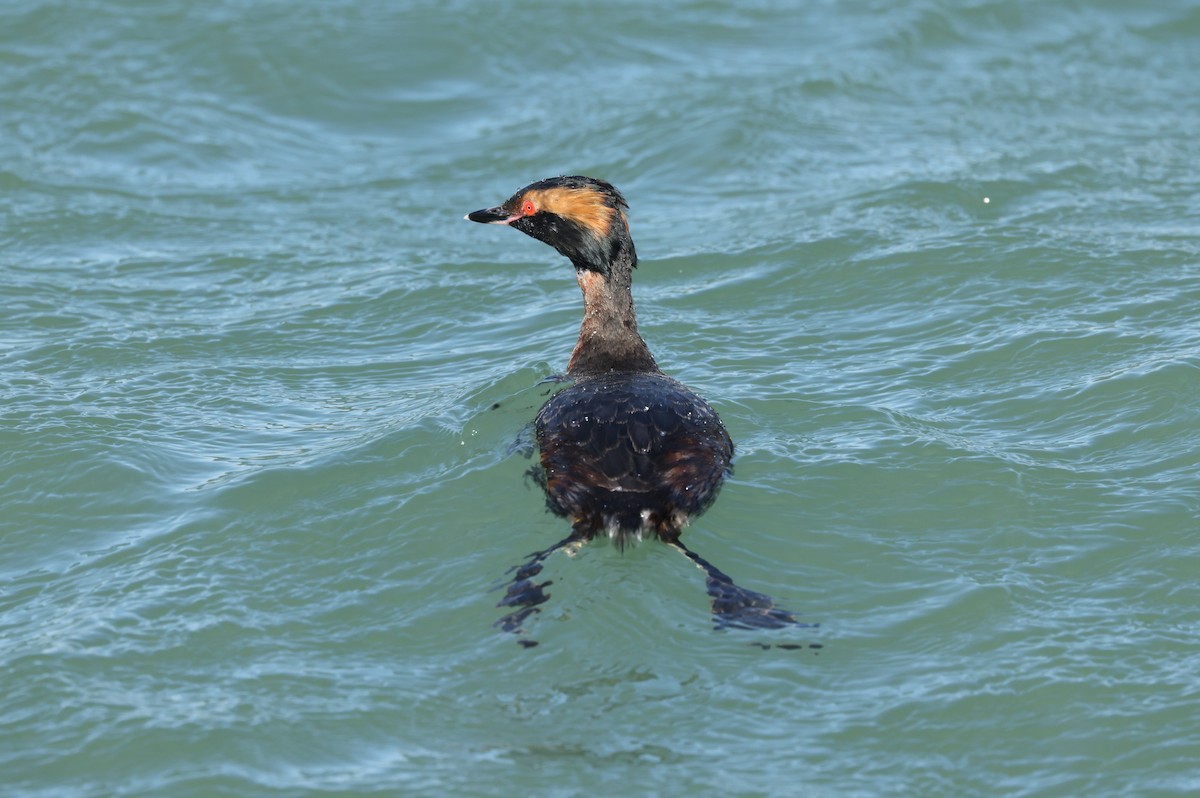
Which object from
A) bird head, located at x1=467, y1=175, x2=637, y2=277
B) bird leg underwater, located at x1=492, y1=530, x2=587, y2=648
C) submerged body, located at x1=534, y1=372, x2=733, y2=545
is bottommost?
bird leg underwater, located at x1=492, y1=530, x2=587, y2=648

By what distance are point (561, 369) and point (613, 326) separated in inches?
26.8

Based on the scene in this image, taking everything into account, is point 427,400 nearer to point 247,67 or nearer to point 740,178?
point 740,178

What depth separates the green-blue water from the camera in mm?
5090

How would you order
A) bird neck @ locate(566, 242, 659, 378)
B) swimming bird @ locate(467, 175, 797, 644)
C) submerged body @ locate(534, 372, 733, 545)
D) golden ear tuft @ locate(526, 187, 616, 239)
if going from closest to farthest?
swimming bird @ locate(467, 175, 797, 644) → submerged body @ locate(534, 372, 733, 545) → golden ear tuft @ locate(526, 187, 616, 239) → bird neck @ locate(566, 242, 659, 378)

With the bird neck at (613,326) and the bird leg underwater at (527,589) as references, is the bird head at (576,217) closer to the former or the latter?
the bird neck at (613,326)

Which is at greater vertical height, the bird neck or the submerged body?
the bird neck

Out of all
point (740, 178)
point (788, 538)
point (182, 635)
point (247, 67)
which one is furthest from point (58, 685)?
point (247, 67)

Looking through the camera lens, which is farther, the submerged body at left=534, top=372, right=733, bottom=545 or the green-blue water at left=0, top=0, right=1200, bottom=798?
the submerged body at left=534, top=372, right=733, bottom=545

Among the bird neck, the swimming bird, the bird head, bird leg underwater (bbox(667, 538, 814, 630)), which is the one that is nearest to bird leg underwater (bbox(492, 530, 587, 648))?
the swimming bird

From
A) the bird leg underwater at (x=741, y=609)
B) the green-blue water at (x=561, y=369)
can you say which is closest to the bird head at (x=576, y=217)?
the green-blue water at (x=561, y=369)

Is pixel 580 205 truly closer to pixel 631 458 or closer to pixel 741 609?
pixel 631 458

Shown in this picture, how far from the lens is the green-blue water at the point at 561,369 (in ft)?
16.7

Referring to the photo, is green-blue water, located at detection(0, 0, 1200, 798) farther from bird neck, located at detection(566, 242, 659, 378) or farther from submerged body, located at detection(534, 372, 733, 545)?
bird neck, located at detection(566, 242, 659, 378)

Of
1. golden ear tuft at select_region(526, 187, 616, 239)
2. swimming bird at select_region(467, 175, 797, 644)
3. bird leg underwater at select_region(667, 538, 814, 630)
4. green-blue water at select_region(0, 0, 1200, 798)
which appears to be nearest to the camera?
green-blue water at select_region(0, 0, 1200, 798)
